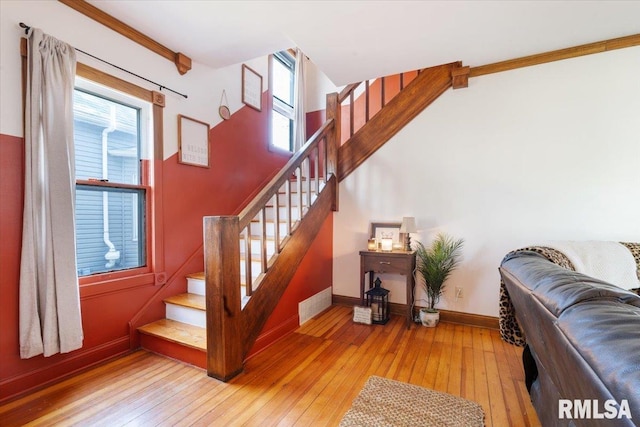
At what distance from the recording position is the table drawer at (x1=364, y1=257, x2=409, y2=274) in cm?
290

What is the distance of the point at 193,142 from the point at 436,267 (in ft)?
8.92

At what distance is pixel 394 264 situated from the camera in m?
2.93

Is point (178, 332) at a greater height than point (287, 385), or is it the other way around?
point (178, 332)

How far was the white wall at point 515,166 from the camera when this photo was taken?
2.51 m

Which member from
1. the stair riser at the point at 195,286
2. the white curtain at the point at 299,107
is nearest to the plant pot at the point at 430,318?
the stair riser at the point at 195,286

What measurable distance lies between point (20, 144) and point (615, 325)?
2867 millimetres

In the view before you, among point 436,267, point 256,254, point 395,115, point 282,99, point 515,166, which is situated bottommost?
point 436,267

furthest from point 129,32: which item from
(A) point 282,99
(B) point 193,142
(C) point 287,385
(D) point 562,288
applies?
(D) point 562,288

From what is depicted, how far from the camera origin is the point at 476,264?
293 centimetres

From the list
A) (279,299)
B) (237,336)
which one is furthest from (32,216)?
(279,299)

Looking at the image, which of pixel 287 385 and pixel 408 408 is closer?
pixel 408 408

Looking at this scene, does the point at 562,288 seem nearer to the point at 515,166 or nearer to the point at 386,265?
the point at 386,265

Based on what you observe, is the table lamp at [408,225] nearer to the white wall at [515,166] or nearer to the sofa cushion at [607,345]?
the white wall at [515,166]

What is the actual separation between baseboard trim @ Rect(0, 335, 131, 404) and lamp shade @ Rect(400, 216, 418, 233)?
2.66 meters
